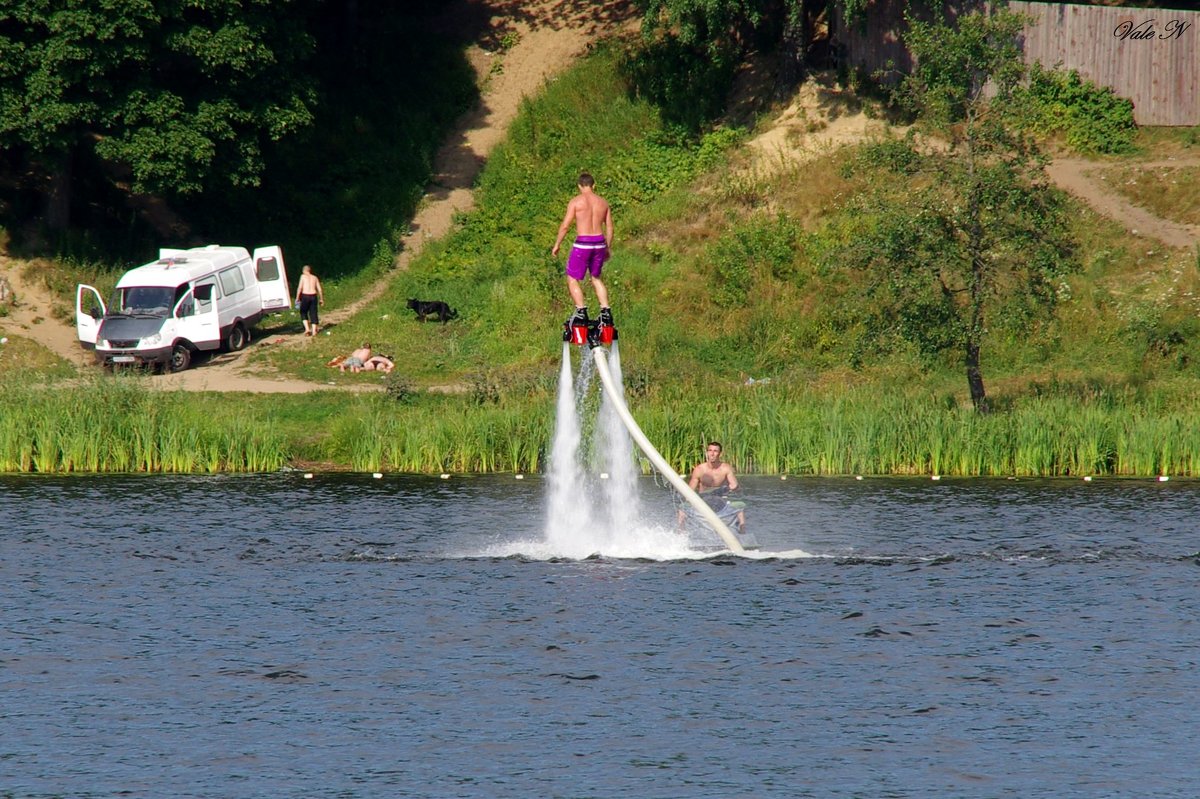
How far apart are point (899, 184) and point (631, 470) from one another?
1069cm

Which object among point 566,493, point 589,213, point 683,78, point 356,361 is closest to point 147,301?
point 356,361

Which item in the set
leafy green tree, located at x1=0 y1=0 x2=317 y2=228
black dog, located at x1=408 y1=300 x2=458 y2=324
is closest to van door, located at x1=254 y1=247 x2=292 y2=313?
leafy green tree, located at x1=0 y1=0 x2=317 y2=228

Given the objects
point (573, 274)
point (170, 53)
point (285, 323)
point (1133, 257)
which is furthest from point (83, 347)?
point (1133, 257)

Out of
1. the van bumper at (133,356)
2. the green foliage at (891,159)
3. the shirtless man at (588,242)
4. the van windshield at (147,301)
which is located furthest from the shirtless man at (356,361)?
the shirtless man at (588,242)

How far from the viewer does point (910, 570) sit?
85.6ft

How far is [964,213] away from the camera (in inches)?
1382

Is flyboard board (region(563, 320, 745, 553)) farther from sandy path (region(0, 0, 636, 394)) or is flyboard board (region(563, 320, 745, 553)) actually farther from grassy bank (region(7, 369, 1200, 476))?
sandy path (region(0, 0, 636, 394))

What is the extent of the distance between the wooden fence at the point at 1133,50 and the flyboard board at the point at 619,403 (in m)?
25.7

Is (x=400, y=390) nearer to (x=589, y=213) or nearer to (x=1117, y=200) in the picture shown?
(x=589, y=213)

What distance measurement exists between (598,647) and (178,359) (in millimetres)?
23995

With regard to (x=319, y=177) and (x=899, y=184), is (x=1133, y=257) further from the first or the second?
(x=319, y=177)

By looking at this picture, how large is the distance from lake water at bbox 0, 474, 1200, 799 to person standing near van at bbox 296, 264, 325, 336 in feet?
49.0

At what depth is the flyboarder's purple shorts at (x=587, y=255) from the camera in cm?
2289

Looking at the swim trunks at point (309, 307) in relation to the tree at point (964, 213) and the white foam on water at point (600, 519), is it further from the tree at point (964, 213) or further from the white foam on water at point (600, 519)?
the white foam on water at point (600, 519)
